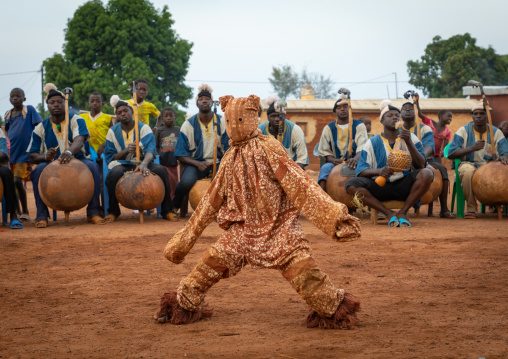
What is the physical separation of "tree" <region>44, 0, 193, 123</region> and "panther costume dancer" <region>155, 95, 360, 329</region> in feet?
91.0

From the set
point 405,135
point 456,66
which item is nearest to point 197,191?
point 405,135

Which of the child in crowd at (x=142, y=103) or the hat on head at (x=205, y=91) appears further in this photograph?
the child in crowd at (x=142, y=103)

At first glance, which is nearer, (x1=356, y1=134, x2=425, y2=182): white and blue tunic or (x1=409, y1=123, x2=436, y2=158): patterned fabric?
(x1=356, y1=134, x2=425, y2=182): white and blue tunic

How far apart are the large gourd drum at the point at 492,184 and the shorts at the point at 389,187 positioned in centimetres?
119

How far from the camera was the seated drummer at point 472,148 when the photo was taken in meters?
10.6

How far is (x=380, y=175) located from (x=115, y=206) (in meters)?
4.34

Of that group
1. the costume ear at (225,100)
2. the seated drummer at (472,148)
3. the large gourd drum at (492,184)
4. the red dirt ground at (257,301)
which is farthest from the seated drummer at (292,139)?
the costume ear at (225,100)

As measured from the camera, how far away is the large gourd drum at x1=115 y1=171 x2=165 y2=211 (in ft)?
33.1

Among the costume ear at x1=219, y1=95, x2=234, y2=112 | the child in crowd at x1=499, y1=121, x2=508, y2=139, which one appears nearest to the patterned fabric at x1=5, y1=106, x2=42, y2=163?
the costume ear at x1=219, y1=95, x2=234, y2=112

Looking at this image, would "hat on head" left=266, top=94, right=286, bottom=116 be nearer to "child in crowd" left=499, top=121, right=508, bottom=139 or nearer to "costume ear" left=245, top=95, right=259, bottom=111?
"child in crowd" left=499, top=121, right=508, bottom=139

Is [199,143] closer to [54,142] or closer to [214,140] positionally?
[214,140]

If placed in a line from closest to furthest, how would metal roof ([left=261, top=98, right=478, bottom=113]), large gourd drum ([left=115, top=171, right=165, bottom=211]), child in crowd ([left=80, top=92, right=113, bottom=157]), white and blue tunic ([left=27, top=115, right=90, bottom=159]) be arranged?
large gourd drum ([left=115, top=171, right=165, bottom=211]) → white and blue tunic ([left=27, top=115, right=90, bottom=159]) → child in crowd ([left=80, top=92, right=113, bottom=157]) → metal roof ([left=261, top=98, right=478, bottom=113])

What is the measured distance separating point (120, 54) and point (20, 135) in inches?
915

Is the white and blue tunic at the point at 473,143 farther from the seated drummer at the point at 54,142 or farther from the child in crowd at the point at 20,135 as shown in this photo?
the child in crowd at the point at 20,135
